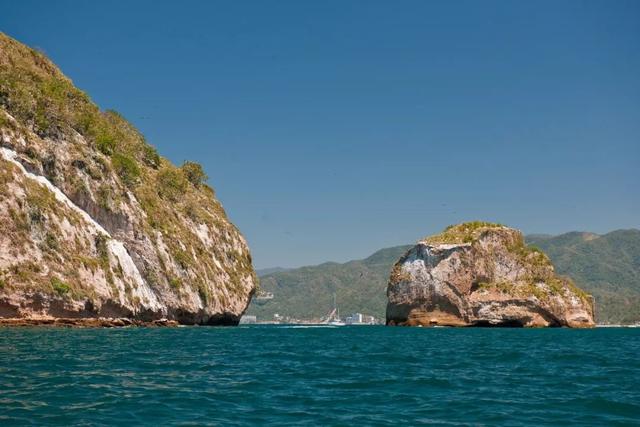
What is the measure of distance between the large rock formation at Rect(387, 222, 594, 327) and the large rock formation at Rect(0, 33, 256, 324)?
124 feet

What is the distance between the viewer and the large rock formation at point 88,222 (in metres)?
52.7

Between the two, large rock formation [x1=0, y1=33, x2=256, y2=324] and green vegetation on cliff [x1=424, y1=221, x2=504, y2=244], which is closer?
large rock formation [x1=0, y1=33, x2=256, y2=324]

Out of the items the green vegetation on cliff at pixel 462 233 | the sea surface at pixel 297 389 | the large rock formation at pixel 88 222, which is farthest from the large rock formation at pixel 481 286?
the sea surface at pixel 297 389

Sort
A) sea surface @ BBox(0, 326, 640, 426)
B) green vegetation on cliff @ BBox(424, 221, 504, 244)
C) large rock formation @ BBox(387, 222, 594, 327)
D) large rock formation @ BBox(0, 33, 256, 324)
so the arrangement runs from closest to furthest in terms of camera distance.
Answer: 1. sea surface @ BBox(0, 326, 640, 426)
2. large rock formation @ BBox(0, 33, 256, 324)
3. large rock formation @ BBox(387, 222, 594, 327)
4. green vegetation on cliff @ BBox(424, 221, 504, 244)

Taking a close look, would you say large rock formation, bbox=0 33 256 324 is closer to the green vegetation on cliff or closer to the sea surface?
the sea surface

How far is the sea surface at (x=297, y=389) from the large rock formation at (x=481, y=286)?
8138cm

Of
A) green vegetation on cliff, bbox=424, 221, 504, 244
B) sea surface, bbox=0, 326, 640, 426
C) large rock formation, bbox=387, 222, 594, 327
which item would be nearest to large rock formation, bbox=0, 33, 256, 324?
sea surface, bbox=0, 326, 640, 426

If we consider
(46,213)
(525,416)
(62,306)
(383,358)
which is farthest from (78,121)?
(525,416)

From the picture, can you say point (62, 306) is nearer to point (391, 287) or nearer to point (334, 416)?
point (334, 416)

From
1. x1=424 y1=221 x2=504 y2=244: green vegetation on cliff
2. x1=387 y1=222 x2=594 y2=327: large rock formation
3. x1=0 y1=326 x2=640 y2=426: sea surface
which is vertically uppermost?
x1=424 y1=221 x2=504 y2=244: green vegetation on cliff

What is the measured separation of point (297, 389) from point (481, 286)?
10030 cm

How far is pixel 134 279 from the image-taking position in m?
66.0

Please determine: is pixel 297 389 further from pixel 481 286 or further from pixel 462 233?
pixel 462 233

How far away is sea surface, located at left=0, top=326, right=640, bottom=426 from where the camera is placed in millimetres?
15508
